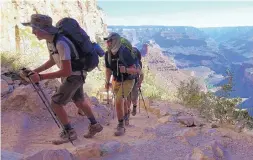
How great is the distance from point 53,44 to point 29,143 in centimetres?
183

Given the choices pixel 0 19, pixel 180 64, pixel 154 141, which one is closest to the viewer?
pixel 154 141

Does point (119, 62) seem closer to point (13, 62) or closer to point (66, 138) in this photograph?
point (66, 138)

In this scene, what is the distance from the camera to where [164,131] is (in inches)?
236

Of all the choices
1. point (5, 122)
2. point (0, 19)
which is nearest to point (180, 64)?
point (0, 19)

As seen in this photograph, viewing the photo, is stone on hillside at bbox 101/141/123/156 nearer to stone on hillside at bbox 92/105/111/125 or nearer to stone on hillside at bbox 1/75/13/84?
stone on hillside at bbox 92/105/111/125

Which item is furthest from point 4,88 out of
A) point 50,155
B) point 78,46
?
point 50,155

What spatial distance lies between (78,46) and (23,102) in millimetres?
2595

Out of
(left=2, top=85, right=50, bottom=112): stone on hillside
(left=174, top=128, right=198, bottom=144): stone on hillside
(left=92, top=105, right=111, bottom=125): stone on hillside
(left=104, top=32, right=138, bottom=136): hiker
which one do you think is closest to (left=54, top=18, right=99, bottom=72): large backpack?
(left=104, top=32, right=138, bottom=136): hiker

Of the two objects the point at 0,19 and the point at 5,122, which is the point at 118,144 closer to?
the point at 5,122

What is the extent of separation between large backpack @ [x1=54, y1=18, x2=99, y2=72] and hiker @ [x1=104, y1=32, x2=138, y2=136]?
0.74 m

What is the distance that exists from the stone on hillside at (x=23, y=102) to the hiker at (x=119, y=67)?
5.30 feet

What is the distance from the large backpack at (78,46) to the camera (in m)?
4.46

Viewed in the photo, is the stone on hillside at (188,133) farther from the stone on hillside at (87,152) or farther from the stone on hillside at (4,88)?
the stone on hillside at (4,88)

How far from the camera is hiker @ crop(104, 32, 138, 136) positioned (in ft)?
17.4
